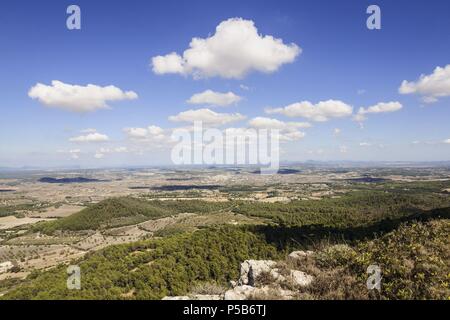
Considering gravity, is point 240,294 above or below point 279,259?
above

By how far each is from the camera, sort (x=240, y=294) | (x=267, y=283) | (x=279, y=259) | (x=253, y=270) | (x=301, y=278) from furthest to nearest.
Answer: (x=279, y=259) → (x=253, y=270) → (x=301, y=278) → (x=267, y=283) → (x=240, y=294)

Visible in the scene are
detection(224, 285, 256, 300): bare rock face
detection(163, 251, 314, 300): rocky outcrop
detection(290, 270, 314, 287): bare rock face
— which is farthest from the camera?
detection(290, 270, 314, 287): bare rock face

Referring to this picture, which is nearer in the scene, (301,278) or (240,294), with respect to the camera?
(240,294)

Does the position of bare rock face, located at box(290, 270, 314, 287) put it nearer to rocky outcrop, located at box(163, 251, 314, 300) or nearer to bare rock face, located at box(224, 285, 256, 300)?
rocky outcrop, located at box(163, 251, 314, 300)

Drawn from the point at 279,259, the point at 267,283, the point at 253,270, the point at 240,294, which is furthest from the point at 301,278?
the point at 279,259

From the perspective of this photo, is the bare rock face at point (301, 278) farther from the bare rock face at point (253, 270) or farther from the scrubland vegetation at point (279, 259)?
the bare rock face at point (253, 270)

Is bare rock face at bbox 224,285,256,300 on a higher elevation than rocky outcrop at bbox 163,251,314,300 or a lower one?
higher

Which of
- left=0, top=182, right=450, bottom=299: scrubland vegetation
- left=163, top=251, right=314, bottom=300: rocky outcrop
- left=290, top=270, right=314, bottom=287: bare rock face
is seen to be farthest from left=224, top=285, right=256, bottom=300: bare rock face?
left=290, top=270, right=314, bottom=287: bare rock face

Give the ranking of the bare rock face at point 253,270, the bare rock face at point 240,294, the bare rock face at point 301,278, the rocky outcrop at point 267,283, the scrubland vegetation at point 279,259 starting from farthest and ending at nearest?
the bare rock face at point 253,270, the bare rock face at point 301,278, the scrubland vegetation at point 279,259, the rocky outcrop at point 267,283, the bare rock face at point 240,294

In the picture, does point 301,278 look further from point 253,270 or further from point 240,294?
Result: point 240,294

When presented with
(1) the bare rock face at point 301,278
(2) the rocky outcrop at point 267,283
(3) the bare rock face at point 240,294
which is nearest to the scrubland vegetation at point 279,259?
(1) the bare rock face at point 301,278

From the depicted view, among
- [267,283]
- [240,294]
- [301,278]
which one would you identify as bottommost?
[267,283]
